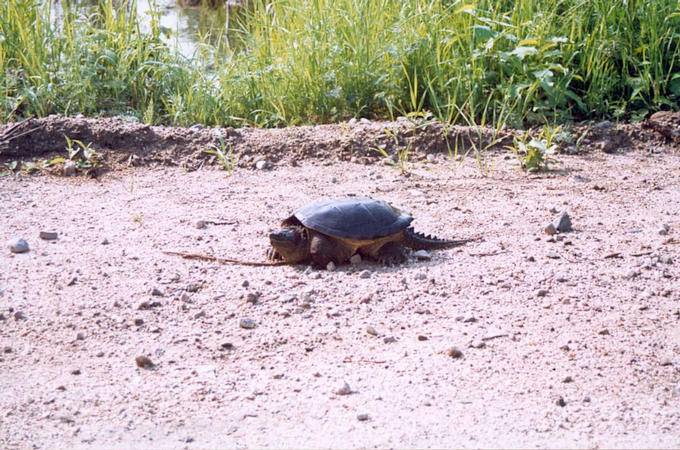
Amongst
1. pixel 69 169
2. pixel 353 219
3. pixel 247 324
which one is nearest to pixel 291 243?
pixel 353 219

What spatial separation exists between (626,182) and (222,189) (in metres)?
2.40

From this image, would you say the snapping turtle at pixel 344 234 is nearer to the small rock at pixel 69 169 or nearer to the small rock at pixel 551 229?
the small rock at pixel 551 229

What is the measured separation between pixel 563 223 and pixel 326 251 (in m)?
1.22

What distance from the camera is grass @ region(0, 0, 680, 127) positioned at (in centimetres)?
562

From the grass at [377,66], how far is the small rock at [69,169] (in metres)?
0.90

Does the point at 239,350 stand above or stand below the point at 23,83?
below

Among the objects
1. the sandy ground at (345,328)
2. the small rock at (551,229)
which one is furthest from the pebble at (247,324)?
the small rock at (551,229)

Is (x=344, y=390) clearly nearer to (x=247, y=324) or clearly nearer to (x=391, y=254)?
(x=247, y=324)

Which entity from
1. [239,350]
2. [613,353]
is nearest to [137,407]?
[239,350]

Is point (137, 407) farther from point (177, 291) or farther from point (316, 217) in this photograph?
point (316, 217)

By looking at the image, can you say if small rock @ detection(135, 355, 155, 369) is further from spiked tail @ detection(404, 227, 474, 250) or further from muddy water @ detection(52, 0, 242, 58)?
muddy water @ detection(52, 0, 242, 58)

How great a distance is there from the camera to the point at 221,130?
5449 mm

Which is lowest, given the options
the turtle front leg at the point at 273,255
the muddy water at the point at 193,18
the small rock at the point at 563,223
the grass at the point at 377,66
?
the turtle front leg at the point at 273,255

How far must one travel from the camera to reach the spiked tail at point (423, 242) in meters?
3.71
